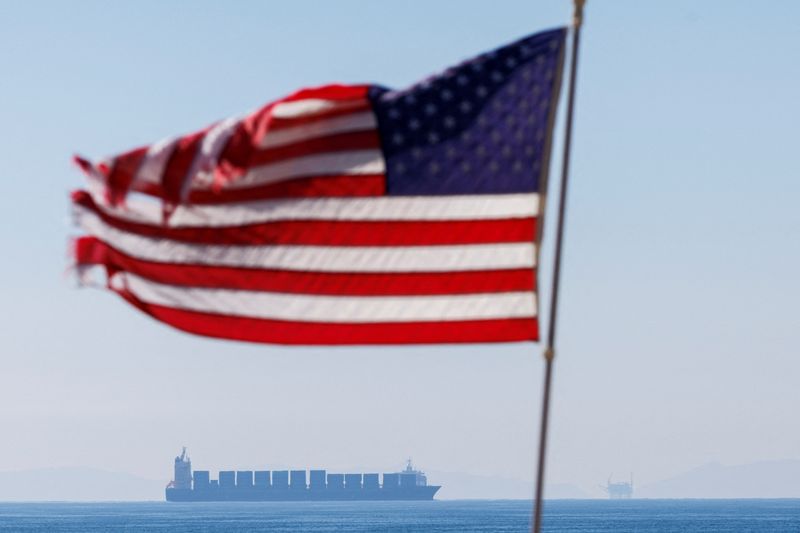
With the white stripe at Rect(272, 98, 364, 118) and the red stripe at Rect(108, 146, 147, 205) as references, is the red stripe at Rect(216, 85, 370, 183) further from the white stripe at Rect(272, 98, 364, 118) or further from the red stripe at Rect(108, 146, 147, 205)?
the red stripe at Rect(108, 146, 147, 205)

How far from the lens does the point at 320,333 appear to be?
1271 cm

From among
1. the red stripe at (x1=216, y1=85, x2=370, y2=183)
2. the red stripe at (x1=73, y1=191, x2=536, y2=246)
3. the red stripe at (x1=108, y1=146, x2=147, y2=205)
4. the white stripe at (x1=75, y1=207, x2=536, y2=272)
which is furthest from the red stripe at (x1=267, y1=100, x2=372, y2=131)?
the red stripe at (x1=108, y1=146, x2=147, y2=205)

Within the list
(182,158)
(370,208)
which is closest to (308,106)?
(370,208)

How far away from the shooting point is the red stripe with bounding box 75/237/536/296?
1264 cm

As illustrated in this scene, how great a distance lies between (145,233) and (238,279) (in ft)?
2.29

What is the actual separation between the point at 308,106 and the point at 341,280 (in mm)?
1166

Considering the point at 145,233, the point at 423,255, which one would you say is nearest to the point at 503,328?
the point at 423,255

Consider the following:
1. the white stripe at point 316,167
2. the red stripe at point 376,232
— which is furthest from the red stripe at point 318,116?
the red stripe at point 376,232

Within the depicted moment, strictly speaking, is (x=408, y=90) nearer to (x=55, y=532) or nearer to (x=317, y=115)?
(x=317, y=115)

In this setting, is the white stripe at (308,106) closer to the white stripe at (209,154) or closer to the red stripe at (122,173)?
the white stripe at (209,154)

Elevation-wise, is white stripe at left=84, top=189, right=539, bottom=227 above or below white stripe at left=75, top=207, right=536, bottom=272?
above

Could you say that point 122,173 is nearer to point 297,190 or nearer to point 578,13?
point 297,190

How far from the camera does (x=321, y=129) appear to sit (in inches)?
499

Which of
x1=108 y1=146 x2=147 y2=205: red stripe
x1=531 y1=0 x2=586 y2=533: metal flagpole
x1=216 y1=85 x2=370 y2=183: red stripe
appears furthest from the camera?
x1=108 y1=146 x2=147 y2=205: red stripe
